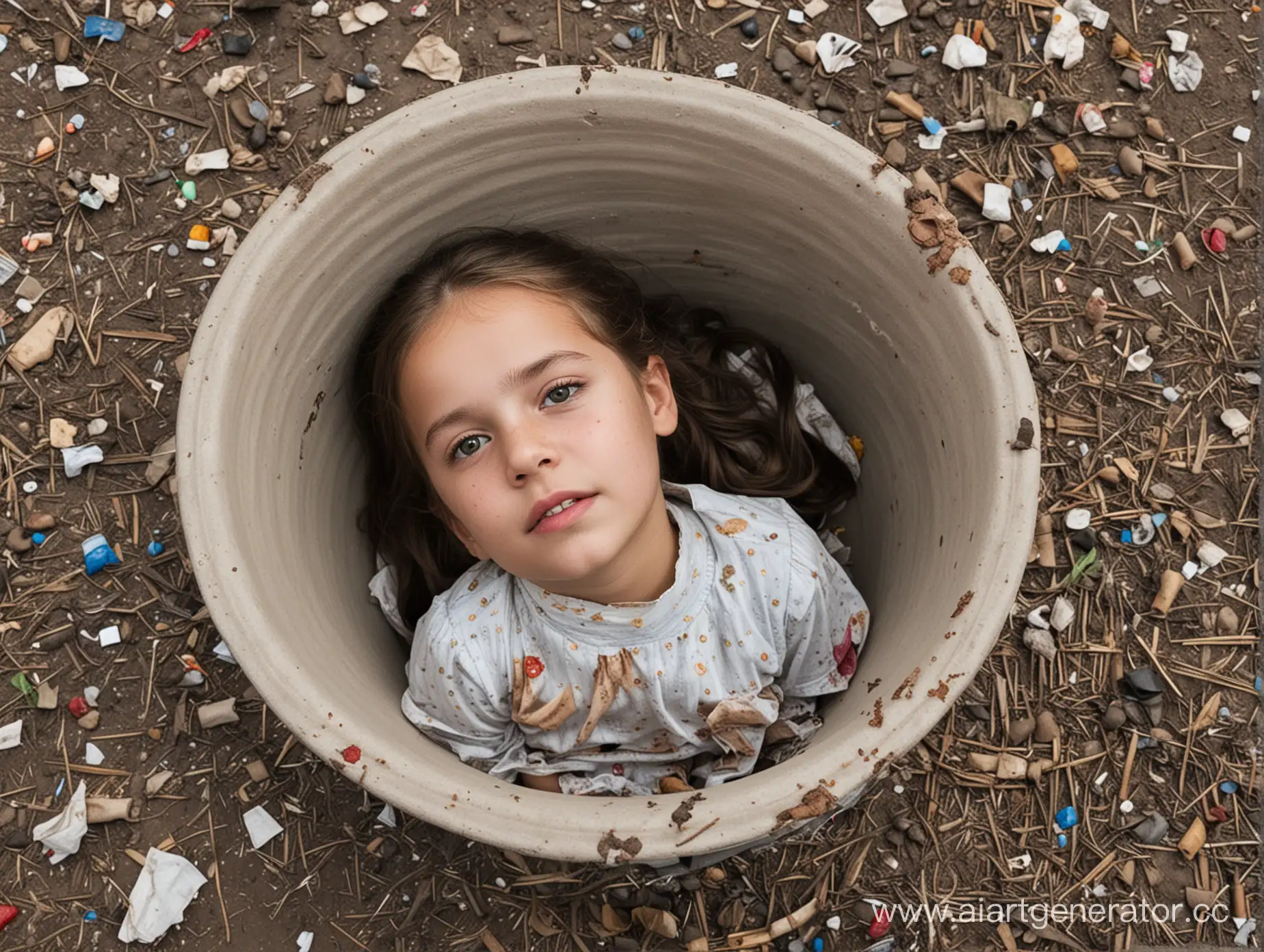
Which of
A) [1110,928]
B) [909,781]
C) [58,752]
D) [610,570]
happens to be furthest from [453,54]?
[1110,928]

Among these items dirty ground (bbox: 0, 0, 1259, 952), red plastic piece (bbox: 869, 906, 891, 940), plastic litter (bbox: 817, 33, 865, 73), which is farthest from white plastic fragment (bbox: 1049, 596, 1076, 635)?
plastic litter (bbox: 817, 33, 865, 73)

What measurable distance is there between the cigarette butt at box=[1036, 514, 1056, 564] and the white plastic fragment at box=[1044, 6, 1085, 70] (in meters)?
0.85

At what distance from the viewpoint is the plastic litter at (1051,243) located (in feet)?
6.21

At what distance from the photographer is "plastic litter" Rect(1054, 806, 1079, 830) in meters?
1.72

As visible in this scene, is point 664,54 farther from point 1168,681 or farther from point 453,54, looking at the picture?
point 1168,681

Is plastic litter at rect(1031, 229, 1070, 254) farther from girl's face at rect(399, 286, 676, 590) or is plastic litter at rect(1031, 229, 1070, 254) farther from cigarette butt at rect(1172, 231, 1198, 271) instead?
girl's face at rect(399, 286, 676, 590)

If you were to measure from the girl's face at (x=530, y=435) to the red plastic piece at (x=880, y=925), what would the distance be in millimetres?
790

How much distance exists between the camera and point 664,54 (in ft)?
6.32

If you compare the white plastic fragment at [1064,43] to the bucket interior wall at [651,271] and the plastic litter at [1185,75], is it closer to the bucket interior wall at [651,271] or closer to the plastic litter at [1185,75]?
the plastic litter at [1185,75]

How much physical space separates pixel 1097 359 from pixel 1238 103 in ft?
1.87

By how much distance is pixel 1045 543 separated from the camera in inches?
70.6

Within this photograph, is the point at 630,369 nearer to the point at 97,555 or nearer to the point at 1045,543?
the point at 1045,543

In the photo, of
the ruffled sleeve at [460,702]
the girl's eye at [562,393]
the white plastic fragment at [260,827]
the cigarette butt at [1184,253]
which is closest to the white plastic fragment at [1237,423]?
the cigarette butt at [1184,253]

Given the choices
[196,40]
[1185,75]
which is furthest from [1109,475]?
[196,40]
